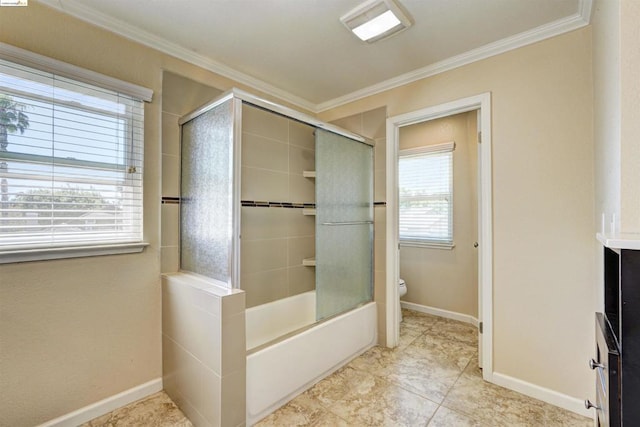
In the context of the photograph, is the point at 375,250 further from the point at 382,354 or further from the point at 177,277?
the point at 177,277

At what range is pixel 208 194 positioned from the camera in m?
1.82

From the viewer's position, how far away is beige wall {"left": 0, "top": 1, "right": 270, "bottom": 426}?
58.3 inches

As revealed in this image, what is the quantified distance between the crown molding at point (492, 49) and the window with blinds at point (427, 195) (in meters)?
1.12

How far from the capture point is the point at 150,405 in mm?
1816

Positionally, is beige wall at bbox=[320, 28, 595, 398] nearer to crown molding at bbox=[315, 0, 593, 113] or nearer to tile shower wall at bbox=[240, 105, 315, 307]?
crown molding at bbox=[315, 0, 593, 113]

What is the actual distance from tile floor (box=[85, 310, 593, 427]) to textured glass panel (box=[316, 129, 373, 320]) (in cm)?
52

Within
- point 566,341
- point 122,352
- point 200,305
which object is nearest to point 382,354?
point 566,341

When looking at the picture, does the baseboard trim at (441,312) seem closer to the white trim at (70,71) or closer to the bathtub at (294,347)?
the bathtub at (294,347)

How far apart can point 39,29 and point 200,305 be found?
172 centimetres

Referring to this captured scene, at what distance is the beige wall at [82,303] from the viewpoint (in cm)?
148

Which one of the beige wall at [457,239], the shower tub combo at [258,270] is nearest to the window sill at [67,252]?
the shower tub combo at [258,270]

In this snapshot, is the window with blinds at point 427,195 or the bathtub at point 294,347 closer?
the bathtub at point 294,347

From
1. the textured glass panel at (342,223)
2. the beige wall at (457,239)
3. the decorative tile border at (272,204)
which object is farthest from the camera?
the beige wall at (457,239)

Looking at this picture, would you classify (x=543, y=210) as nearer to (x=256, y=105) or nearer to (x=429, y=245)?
(x=429, y=245)
